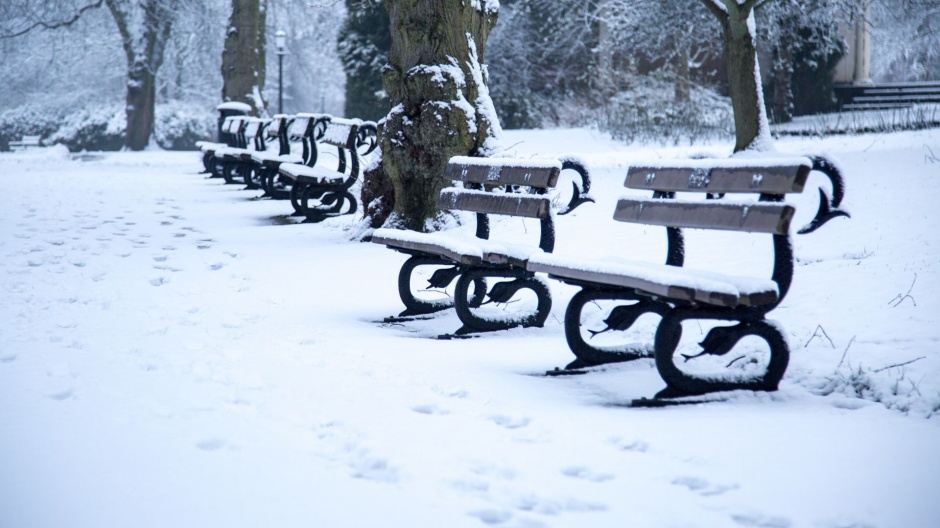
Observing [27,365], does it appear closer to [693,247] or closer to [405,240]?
[405,240]

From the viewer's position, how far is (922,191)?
307 inches

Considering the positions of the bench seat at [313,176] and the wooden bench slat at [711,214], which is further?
the bench seat at [313,176]

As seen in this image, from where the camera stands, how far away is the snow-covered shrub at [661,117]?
16641 mm

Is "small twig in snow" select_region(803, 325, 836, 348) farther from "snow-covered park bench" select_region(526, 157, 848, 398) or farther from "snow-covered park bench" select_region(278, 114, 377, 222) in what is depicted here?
"snow-covered park bench" select_region(278, 114, 377, 222)

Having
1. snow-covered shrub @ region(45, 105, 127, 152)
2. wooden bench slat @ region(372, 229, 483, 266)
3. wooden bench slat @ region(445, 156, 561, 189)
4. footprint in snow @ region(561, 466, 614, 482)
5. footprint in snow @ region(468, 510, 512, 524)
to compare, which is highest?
snow-covered shrub @ region(45, 105, 127, 152)

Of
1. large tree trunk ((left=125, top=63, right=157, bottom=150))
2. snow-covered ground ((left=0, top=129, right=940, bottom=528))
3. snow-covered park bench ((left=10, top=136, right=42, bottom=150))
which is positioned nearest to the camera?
snow-covered ground ((left=0, top=129, right=940, bottom=528))

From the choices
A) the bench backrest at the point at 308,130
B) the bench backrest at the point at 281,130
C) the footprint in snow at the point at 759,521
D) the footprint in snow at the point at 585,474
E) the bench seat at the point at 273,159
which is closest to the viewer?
the footprint in snow at the point at 759,521

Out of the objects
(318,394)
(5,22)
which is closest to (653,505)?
(318,394)

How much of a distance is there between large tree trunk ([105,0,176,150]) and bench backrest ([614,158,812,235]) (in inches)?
1021

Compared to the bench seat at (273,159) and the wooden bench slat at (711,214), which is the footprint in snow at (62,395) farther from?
the bench seat at (273,159)

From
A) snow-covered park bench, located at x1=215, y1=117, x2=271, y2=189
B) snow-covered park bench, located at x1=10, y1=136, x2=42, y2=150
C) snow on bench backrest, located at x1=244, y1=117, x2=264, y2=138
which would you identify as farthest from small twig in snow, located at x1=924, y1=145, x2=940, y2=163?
snow-covered park bench, located at x1=10, y1=136, x2=42, y2=150

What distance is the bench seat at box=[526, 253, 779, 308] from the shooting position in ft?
12.0

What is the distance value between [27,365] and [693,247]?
455 centimetres

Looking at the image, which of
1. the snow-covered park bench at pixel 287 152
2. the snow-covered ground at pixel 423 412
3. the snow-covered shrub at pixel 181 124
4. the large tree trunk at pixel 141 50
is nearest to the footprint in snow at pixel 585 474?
the snow-covered ground at pixel 423 412
